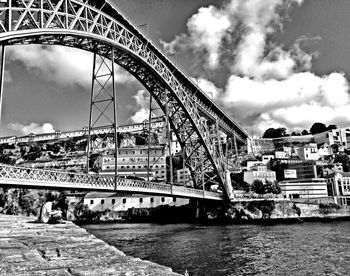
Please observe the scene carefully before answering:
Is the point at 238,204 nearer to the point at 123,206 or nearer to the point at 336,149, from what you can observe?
the point at 123,206

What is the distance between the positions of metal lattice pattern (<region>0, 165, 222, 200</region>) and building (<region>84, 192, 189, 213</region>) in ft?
62.4

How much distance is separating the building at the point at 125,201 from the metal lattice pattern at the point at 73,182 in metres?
19.0

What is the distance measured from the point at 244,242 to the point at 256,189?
128 feet

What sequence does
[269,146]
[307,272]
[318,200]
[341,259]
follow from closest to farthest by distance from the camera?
[307,272] < [341,259] < [318,200] < [269,146]

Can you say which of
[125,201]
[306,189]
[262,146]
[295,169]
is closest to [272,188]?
[306,189]

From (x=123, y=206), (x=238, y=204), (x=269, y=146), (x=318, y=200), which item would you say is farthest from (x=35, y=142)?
(x=318, y=200)

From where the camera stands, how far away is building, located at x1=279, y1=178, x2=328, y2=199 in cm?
6158

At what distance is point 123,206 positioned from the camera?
5803cm

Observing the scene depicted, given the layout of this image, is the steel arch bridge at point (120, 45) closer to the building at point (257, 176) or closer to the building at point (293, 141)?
the building at point (257, 176)

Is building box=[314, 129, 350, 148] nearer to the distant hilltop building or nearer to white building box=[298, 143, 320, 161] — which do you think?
white building box=[298, 143, 320, 161]

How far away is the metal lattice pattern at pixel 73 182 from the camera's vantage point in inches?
694

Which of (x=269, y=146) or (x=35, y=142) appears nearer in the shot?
(x=269, y=146)

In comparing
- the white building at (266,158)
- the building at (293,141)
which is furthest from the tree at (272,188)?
the building at (293,141)

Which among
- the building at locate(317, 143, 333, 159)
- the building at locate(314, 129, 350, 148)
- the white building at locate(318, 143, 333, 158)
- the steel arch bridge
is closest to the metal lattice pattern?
the steel arch bridge
